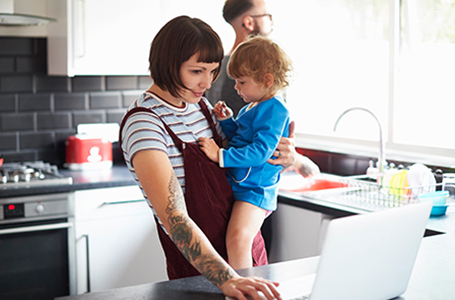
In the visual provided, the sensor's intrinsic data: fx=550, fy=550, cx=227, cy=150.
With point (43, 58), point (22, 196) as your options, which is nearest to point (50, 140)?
point (43, 58)

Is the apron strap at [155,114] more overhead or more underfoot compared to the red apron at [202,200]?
more overhead

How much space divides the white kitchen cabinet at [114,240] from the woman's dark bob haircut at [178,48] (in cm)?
168

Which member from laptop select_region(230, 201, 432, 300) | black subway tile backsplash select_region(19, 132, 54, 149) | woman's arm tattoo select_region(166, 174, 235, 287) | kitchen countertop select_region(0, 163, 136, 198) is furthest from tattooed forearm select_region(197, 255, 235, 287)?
black subway tile backsplash select_region(19, 132, 54, 149)

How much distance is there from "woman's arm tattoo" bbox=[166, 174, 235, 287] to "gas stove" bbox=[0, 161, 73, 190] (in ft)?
5.74

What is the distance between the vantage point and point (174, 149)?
1.52 meters

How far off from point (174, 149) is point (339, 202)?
122 cm

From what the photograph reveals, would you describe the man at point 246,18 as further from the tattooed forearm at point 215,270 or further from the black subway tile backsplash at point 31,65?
the tattooed forearm at point 215,270

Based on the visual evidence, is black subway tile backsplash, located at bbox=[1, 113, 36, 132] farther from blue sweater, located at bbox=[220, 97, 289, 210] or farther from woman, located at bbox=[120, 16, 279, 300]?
woman, located at bbox=[120, 16, 279, 300]

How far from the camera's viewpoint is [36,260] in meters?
2.92

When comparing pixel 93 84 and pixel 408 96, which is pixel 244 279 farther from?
pixel 93 84

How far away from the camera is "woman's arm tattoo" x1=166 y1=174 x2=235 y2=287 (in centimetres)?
118

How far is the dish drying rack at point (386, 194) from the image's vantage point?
238 centimetres

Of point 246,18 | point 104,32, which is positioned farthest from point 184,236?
point 104,32

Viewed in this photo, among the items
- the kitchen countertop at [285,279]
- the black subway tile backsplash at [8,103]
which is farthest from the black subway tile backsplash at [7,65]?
the kitchen countertop at [285,279]
